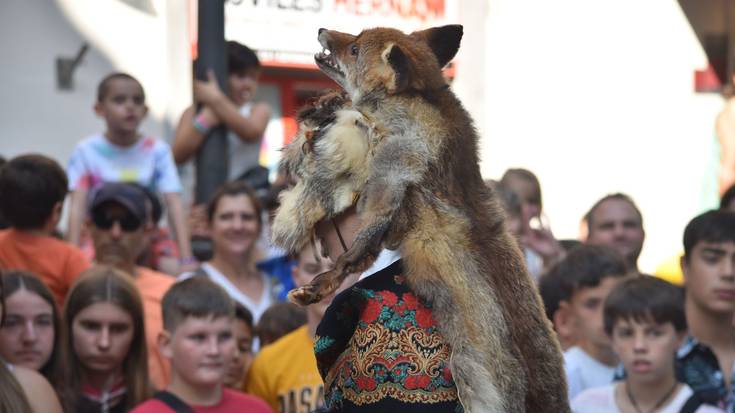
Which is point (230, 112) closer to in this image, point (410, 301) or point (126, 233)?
point (126, 233)

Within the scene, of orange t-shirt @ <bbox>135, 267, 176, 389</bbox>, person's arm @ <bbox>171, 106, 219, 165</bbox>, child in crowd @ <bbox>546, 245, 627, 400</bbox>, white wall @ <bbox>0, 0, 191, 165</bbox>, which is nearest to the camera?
orange t-shirt @ <bbox>135, 267, 176, 389</bbox>

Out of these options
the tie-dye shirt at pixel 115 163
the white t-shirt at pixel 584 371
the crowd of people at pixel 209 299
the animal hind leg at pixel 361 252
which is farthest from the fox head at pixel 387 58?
the tie-dye shirt at pixel 115 163

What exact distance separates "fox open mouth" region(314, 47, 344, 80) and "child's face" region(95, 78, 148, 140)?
4.26 metres

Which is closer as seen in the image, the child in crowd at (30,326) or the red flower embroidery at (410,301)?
the red flower embroidery at (410,301)

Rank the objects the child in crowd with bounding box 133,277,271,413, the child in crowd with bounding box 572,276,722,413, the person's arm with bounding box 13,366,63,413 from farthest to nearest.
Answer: the child in crowd with bounding box 572,276,722,413 < the child in crowd with bounding box 133,277,271,413 < the person's arm with bounding box 13,366,63,413

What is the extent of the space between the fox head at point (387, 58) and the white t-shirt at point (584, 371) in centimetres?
301

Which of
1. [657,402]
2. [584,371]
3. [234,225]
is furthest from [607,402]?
[234,225]

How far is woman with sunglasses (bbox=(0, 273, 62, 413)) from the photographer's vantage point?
4.28 m

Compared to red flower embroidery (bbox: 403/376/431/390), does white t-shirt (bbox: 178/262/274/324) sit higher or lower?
lower

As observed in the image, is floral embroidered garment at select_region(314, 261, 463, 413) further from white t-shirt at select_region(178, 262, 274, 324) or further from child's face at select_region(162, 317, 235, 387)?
white t-shirt at select_region(178, 262, 274, 324)

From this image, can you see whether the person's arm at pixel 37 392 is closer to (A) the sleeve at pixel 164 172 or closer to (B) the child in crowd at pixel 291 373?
(B) the child in crowd at pixel 291 373

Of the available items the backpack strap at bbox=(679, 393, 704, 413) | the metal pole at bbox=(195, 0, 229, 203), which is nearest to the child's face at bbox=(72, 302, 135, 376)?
the metal pole at bbox=(195, 0, 229, 203)

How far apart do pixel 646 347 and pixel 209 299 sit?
6.25 ft

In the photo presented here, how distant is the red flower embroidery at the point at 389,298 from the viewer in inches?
119
